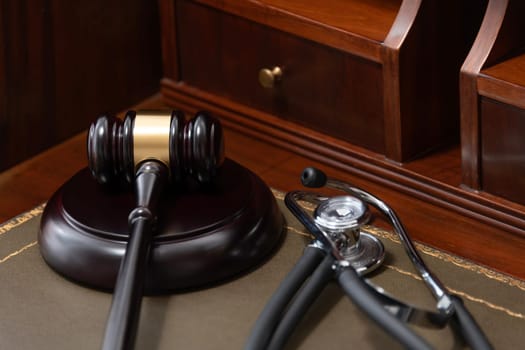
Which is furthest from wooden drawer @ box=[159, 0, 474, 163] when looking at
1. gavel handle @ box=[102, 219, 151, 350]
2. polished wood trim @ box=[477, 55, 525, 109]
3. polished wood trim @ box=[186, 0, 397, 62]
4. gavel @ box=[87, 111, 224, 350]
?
gavel handle @ box=[102, 219, 151, 350]

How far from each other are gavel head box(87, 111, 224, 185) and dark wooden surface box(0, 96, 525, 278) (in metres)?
0.20

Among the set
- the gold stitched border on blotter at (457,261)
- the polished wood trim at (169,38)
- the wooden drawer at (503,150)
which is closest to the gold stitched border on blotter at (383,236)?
the gold stitched border on blotter at (457,261)

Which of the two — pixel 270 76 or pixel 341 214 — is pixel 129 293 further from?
pixel 270 76

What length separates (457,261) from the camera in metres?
1.14

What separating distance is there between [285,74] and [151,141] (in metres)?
0.31

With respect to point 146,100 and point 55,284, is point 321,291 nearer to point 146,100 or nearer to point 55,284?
point 55,284

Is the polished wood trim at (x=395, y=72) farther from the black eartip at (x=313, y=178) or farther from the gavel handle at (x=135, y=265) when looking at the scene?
the gavel handle at (x=135, y=265)

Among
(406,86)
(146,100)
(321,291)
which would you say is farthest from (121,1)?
(321,291)

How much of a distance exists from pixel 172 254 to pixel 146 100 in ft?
1.77

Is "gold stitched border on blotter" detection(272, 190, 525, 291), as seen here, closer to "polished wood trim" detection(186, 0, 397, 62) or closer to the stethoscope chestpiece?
the stethoscope chestpiece

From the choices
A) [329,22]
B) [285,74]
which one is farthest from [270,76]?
[329,22]

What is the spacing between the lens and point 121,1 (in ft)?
4.89

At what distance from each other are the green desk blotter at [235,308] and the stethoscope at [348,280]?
1.2 inches

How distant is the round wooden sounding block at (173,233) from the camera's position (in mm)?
1081
